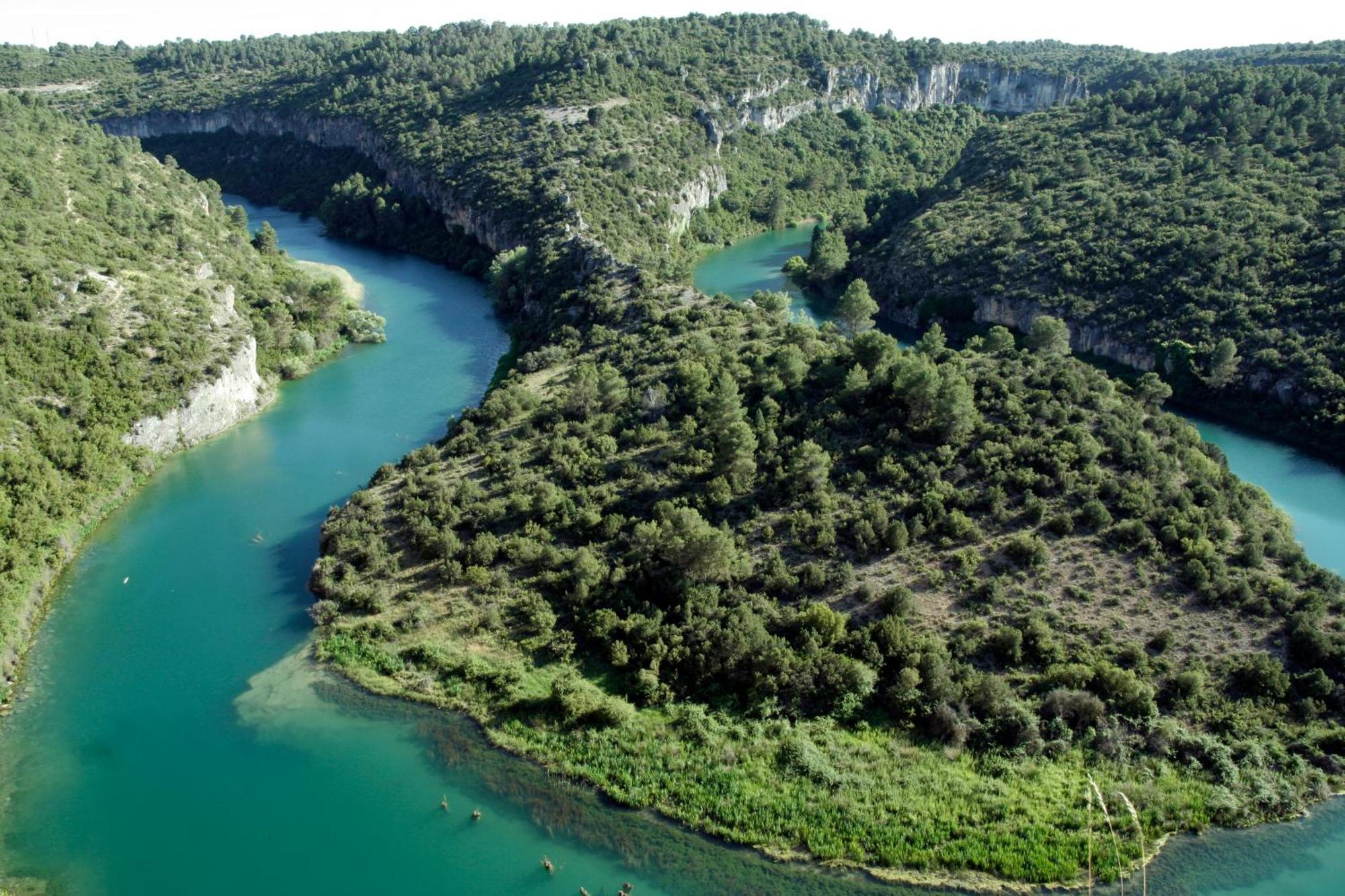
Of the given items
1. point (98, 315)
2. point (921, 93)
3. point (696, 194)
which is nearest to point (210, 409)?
point (98, 315)

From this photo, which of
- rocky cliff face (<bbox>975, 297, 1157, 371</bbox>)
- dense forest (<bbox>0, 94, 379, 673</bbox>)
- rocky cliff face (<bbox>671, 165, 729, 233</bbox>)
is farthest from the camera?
rocky cliff face (<bbox>671, 165, 729, 233</bbox>)

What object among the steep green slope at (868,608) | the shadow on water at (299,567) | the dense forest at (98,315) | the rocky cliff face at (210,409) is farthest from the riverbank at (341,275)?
the shadow on water at (299,567)

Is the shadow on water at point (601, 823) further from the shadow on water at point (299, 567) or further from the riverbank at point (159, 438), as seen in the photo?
the riverbank at point (159, 438)

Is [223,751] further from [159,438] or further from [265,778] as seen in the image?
[159,438]

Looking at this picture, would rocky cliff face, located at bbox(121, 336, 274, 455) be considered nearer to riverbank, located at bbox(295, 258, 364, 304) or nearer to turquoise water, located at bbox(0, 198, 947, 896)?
turquoise water, located at bbox(0, 198, 947, 896)

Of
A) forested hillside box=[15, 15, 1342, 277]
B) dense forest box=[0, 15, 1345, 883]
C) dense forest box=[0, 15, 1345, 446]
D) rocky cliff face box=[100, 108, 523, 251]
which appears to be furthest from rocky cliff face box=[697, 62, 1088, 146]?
dense forest box=[0, 15, 1345, 883]

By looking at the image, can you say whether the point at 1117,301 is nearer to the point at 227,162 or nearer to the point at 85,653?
the point at 85,653

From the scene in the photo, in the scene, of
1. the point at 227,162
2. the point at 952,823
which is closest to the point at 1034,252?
the point at 952,823
